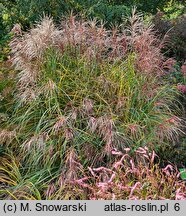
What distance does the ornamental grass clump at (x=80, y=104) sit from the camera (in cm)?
390

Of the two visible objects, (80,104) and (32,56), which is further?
(32,56)

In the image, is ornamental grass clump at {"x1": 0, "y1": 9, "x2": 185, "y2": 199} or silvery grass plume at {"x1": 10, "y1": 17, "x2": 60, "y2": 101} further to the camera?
silvery grass plume at {"x1": 10, "y1": 17, "x2": 60, "y2": 101}

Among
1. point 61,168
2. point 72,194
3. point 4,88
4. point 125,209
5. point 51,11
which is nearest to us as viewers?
point 125,209

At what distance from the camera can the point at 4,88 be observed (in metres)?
4.59

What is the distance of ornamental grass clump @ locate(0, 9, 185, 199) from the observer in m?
3.90

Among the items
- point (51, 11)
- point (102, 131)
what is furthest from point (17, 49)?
point (51, 11)

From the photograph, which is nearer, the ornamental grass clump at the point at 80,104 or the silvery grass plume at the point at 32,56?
the ornamental grass clump at the point at 80,104

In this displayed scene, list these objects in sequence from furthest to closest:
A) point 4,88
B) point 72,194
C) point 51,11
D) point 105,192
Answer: point 51,11
point 4,88
point 72,194
point 105,192

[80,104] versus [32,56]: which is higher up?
[32,56]

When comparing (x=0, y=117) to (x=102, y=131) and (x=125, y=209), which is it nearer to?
(x=102, y=131)

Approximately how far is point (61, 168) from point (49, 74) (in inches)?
44.1

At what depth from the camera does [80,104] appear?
416 cm

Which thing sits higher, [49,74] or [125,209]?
[49,74]

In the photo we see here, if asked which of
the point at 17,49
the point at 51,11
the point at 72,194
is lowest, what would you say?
the point at 72,194
